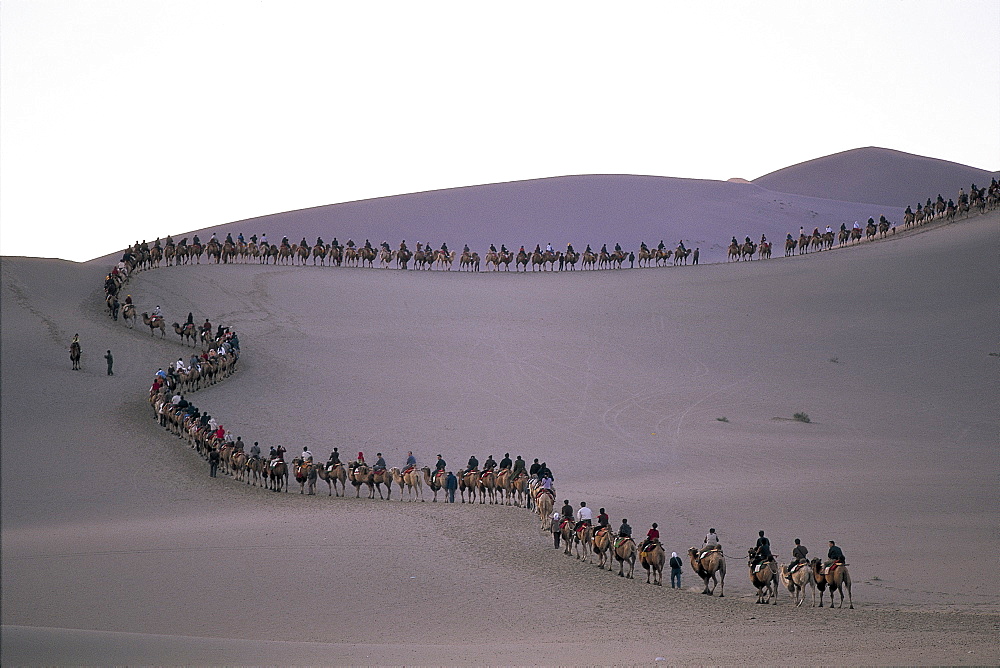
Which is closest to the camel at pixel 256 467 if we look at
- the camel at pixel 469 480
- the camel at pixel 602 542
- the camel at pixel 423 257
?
the camel at pixel 469 480

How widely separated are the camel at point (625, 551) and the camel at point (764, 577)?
238 centimetres

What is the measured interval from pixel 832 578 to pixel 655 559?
3.16 metres

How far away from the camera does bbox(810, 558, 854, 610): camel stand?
15.1 m

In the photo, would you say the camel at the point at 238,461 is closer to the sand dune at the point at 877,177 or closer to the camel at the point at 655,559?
the camel at the point at 655,559

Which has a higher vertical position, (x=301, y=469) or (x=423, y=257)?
(x=423, y=257)

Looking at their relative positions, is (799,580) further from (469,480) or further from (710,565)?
(469,480)

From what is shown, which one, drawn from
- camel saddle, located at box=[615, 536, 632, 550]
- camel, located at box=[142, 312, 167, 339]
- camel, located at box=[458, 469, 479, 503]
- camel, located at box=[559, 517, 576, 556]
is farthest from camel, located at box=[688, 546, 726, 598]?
camel, located at box=[142, 312, 167, 339]

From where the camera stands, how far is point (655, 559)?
1711cm

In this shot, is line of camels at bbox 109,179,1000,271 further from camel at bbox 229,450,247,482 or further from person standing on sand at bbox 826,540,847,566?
person standing on sand at bbox 826,540,847,566

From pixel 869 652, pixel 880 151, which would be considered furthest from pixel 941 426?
pixel 880 151

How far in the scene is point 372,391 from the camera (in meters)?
33.3

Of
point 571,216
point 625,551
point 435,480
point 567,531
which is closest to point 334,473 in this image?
point 435,480

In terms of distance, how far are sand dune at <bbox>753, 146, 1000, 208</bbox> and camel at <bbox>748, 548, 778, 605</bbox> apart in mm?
94487

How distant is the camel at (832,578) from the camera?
15.1 meters
